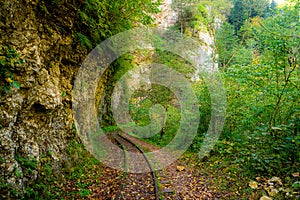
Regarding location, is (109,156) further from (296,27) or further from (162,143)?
(296,27)

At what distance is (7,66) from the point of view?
14.1 feet

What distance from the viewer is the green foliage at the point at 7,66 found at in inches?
161

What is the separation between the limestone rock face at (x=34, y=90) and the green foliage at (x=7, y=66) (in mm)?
117

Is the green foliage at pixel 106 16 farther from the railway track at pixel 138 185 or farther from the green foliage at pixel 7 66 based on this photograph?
the railway track at pixel 138 185

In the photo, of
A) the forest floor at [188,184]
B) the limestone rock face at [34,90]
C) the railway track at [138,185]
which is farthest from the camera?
the railway track at [138,185]

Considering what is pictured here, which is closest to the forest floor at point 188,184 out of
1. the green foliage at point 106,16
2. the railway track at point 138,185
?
the railway track at point 138,185

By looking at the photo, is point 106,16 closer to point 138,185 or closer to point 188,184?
point 138,185

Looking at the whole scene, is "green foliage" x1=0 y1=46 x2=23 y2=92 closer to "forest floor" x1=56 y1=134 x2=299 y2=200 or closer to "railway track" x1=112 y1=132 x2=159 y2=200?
"forest floor" x1=56 y1=134 x2=299 y2=200

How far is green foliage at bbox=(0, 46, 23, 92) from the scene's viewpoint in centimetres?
410

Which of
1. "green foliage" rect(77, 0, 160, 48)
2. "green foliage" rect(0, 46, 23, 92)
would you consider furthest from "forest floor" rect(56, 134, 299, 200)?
"green foliage" rect(77, 0, 160, 48)

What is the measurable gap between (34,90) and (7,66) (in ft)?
3.66

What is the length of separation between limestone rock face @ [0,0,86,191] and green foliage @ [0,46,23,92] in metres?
0.12

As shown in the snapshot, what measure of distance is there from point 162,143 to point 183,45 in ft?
29.7

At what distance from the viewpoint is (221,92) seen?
9.70 m
